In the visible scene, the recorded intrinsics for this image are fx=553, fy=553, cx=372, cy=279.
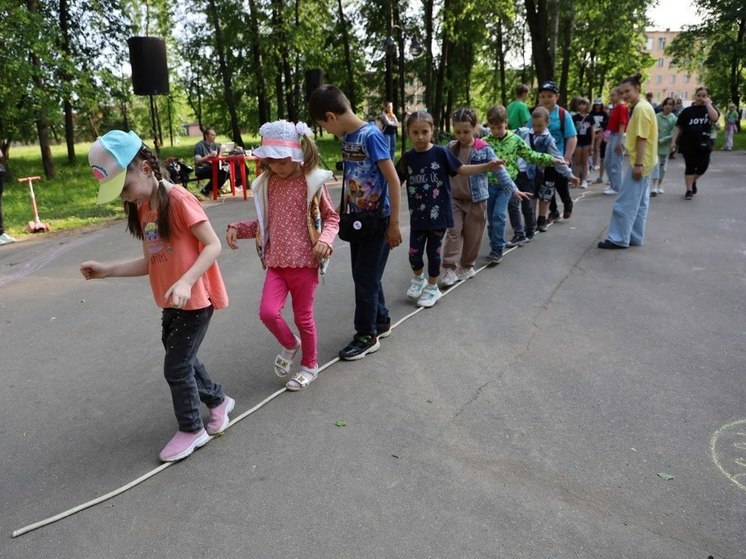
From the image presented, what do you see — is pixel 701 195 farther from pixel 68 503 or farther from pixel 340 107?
pixel 68 503

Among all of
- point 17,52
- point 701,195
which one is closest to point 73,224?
point 17,52

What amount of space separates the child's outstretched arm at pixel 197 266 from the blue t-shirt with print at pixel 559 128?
6.65 m

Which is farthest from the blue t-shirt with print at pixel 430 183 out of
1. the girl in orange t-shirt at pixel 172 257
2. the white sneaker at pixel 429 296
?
the girl in orange t-shirt at pixel 172 257

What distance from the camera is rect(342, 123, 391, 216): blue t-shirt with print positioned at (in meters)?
3.52

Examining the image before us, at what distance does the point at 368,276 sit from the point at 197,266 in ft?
4.83

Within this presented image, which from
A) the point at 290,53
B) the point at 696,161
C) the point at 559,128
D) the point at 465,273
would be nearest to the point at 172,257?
the point at 465,273

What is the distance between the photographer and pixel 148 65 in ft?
40.0

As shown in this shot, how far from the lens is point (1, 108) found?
16688 millimetres

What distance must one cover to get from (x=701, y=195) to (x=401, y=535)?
34.2 feet

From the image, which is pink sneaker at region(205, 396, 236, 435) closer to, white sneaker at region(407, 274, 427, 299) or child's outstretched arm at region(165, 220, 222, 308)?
child's outstretched arm at region(165, 220, 222, 308)

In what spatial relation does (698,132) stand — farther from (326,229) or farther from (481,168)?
(326,229)

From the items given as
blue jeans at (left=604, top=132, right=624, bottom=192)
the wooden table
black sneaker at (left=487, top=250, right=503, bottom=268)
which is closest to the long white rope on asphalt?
black sneaker at (left=487, top=250, right=503, bottom=268)

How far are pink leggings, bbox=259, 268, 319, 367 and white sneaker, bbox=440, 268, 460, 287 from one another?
2267 mm

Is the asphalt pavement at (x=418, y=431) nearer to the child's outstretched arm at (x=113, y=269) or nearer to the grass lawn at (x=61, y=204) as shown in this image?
the child's outstretched arm at (x=113, y=269)
